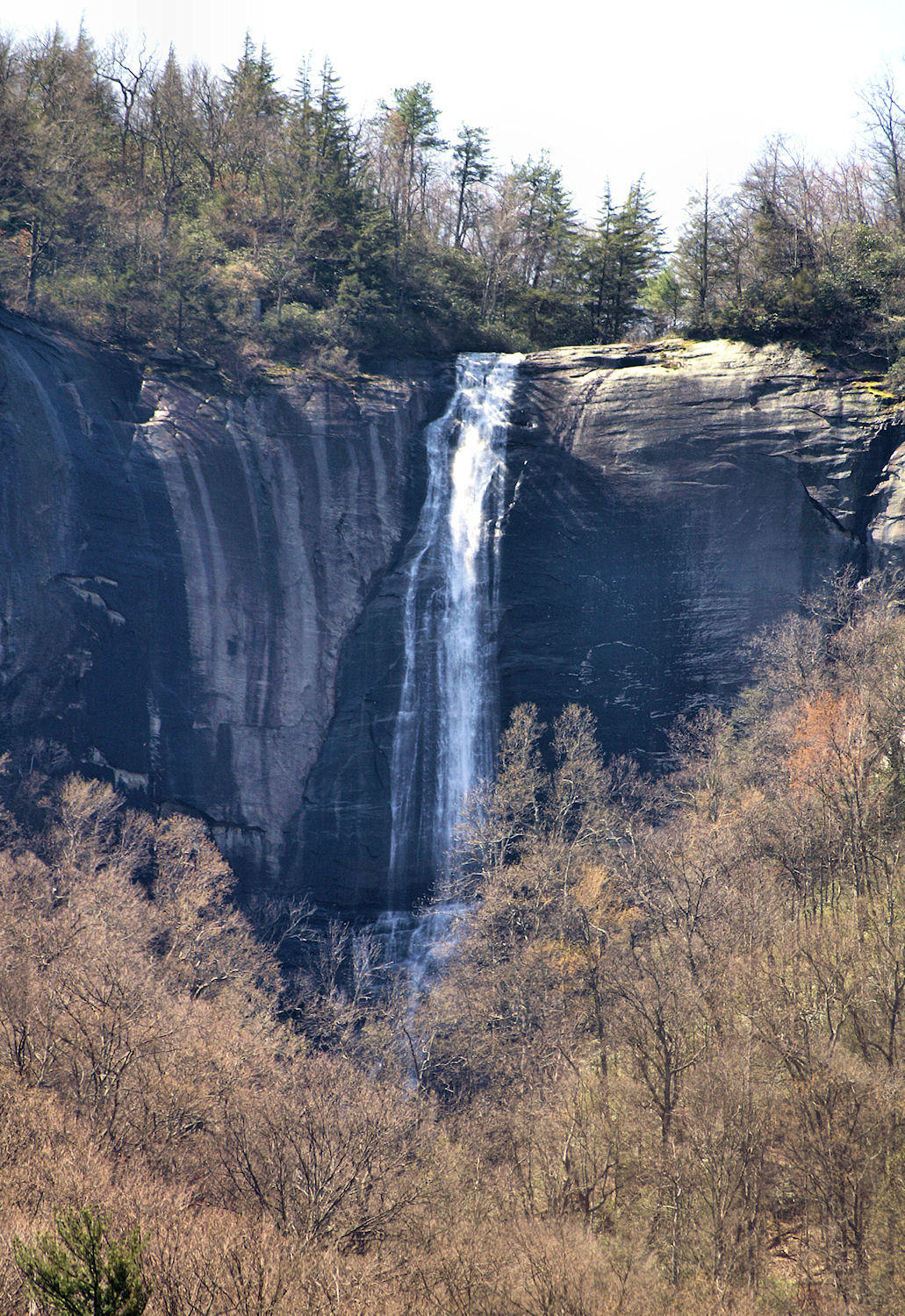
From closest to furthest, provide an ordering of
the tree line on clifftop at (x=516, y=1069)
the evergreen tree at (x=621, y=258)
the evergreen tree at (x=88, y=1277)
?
1. the evergreen tree at (x=88, y=1277)
2. the tree line on clifftop at (x=516, y=1069)
3. the evergreen tree at (x=621, y=258)

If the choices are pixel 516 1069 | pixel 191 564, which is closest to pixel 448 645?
pixel 191 564

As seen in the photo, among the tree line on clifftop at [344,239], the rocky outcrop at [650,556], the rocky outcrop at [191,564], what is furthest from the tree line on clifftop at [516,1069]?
the tree line on clifftop at [344,239]

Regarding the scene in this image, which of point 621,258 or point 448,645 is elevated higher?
point 621,258

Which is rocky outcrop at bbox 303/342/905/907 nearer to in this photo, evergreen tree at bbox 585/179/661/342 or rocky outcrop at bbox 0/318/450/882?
rocky outcrop at bbox 0/318/450/882

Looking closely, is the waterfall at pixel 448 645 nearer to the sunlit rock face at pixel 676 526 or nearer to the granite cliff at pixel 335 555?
the granite cliff at pixel 335 555

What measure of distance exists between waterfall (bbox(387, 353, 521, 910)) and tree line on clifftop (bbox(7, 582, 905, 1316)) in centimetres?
359

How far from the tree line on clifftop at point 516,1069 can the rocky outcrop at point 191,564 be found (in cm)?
309

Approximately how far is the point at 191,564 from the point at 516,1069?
2040cm

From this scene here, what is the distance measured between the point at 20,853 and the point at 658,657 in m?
21.4

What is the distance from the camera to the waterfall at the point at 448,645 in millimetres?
35000

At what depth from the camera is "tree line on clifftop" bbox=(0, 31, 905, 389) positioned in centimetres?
3762

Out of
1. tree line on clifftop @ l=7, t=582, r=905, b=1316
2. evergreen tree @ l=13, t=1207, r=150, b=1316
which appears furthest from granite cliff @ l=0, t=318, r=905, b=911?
evergreen tree @ l=13, t=1207, r=150, b=1316

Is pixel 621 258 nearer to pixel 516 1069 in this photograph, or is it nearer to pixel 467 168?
pixel 467 168

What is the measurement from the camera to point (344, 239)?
141 feet
